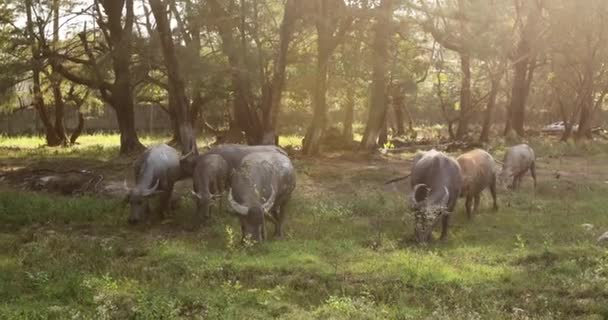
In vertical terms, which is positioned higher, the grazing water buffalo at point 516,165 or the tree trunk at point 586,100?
the tree trunk at point 586,100

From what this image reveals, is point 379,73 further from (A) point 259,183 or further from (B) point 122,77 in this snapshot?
(A) point 259,183

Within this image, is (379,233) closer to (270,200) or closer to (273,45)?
(270,200)

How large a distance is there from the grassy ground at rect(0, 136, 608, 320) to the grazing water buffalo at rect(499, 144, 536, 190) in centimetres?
181

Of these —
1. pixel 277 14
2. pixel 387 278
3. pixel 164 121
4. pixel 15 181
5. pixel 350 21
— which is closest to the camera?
pixel 387 278

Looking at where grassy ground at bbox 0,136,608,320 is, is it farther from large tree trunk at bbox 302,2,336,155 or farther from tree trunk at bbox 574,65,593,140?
tree trunk at bbox 574,65,593,140

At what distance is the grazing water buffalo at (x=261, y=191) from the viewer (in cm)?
1234

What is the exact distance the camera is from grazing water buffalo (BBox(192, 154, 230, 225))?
47.1 feet

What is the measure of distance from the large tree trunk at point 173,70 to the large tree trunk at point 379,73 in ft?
25.1

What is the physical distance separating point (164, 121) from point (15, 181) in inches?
1218

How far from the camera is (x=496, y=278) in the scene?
34.2 ft

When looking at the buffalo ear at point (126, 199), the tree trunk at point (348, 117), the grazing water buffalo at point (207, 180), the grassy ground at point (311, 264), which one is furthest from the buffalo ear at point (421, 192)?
the tree trunk at point (348, 117)

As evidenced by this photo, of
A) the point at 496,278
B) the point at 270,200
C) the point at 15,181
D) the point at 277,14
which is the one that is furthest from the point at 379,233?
the point at 277,14

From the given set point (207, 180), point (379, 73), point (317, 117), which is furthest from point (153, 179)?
point (379, 73)

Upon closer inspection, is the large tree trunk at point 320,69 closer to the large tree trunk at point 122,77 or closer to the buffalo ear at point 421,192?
the large tree trunk at point 122,77
